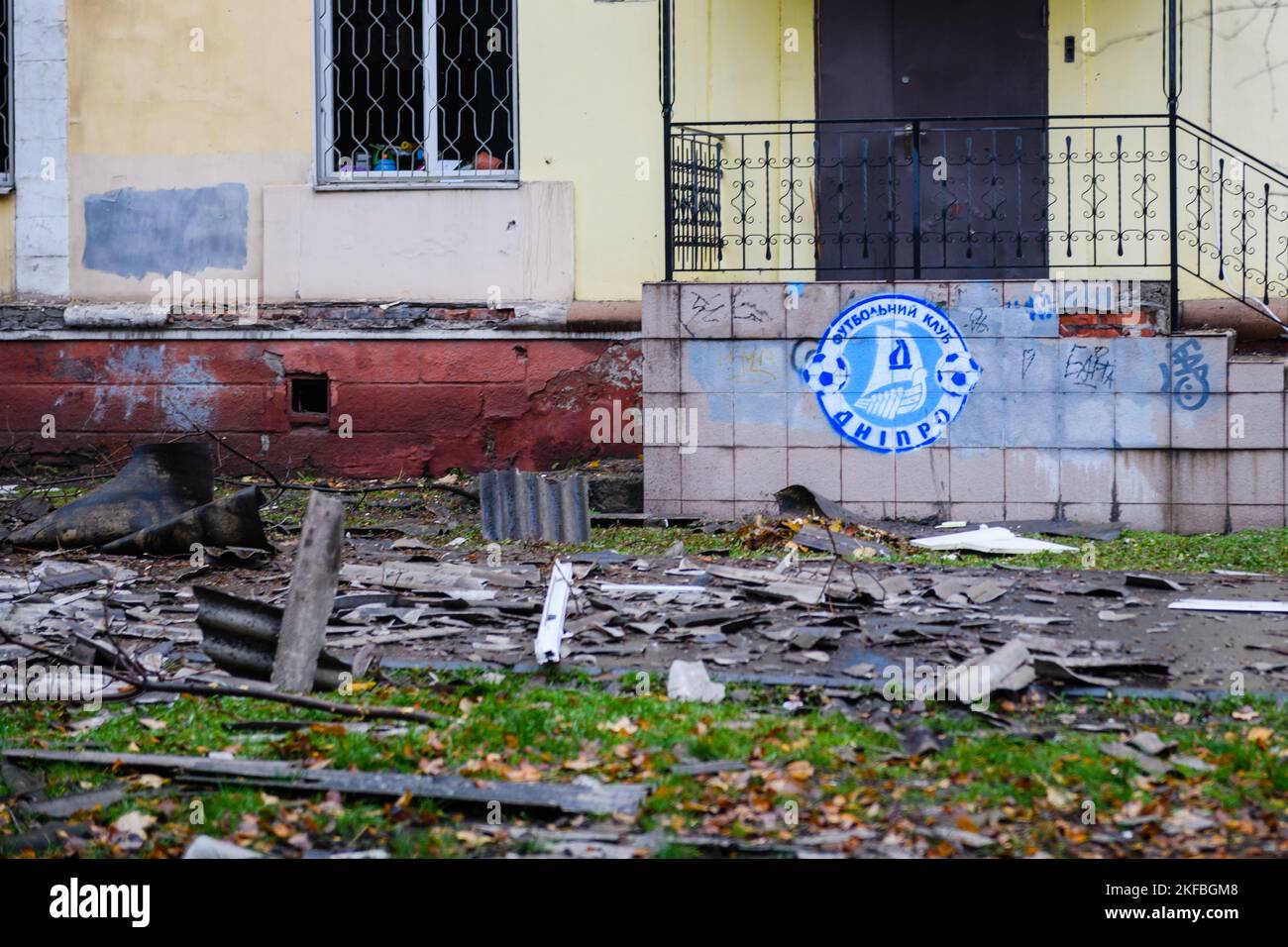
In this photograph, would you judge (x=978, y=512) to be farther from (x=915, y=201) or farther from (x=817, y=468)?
(x=915, y=201)

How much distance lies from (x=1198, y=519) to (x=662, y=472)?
347 cm

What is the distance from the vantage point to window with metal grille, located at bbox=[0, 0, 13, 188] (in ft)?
37.4

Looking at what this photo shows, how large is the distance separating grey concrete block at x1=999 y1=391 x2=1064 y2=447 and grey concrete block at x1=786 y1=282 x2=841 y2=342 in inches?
50.2

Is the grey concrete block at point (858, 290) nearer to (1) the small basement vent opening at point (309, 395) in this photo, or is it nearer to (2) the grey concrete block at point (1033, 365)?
(2) the grey concrete block at point (1033, 365)

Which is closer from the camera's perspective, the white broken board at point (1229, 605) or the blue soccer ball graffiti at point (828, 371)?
the white broken board at point (1229, 605)

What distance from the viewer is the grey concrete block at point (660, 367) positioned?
31.8 feet

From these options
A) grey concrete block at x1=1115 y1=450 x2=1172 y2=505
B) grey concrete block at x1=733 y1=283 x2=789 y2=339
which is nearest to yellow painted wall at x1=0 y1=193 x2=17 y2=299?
grey concrete block at x1=733 y1=283 x2=789 y2=339

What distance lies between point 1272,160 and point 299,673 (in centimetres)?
795

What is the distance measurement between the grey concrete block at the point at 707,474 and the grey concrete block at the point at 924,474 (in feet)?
3.64

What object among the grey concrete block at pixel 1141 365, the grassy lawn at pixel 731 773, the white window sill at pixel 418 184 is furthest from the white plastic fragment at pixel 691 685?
the white window sill at pixel 418 184
